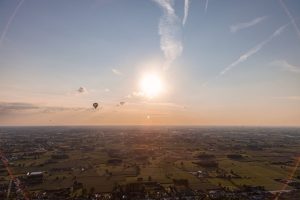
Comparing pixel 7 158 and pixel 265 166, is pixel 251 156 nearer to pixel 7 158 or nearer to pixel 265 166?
pixel 265 166

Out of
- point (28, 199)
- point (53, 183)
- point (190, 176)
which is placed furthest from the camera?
point (190, 176)

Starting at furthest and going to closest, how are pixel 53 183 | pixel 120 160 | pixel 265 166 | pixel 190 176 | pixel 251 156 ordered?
1. pixel 251 156
2. pixel 120 160
3. pixel 265 166
4. pixel 190 176
5. pixel 53 183

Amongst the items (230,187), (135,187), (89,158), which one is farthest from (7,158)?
(230,187)

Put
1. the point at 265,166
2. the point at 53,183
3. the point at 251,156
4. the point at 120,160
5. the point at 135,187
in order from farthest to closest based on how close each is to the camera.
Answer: the point at 251,156
the point at 120,160
the point at 265,166
the point at 53,183
the point at 135,187

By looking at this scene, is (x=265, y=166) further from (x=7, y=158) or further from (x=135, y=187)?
(x=7, y=158)

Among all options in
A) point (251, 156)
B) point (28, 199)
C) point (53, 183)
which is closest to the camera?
point (28, 199)

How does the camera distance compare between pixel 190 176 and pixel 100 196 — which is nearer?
pixel 100 196

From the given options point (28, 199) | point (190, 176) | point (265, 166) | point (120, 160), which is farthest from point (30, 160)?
point (265, 166)

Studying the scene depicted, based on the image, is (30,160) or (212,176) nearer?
(212,176)

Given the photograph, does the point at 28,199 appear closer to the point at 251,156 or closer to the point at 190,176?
the point at 190,176
